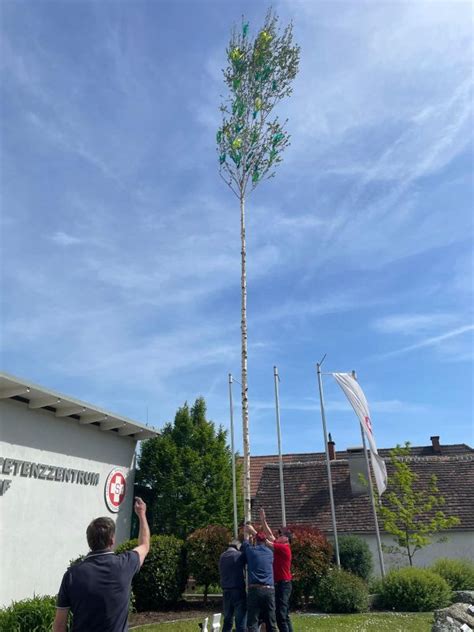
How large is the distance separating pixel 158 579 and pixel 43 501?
12.6 ft

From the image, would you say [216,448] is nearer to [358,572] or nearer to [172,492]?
[172,492]

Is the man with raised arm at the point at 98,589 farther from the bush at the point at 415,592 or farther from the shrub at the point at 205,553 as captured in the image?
the bush at the point at 415,592

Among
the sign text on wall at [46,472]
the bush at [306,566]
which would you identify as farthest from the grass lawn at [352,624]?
the sign text on wall at [46,472]

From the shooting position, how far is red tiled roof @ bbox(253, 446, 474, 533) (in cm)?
2223

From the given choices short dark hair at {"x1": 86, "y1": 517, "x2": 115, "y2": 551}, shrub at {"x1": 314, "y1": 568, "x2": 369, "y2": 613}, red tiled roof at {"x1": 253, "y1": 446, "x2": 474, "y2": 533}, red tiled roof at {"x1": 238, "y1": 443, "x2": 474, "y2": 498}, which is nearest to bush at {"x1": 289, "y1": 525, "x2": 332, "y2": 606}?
shrub at {"x1": 314, "y1": 568, "x2": 369, "y2": 613}

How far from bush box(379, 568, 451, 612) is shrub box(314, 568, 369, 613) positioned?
67 centimetres

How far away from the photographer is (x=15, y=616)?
30.4 ft

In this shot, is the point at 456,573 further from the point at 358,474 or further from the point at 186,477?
the point at 186,477

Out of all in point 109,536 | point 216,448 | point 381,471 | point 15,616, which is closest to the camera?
point 109,536

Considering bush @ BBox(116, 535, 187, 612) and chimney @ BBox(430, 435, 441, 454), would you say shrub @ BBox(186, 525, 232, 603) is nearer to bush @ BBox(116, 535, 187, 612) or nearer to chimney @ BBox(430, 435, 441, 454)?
bush @ BBox(116, 535, 187, 612)

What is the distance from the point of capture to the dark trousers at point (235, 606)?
9.34 meters

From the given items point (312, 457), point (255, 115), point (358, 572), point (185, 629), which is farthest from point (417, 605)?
point (312, 457)

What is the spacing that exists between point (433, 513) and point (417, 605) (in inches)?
340

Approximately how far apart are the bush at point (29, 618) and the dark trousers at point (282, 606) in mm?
3921
